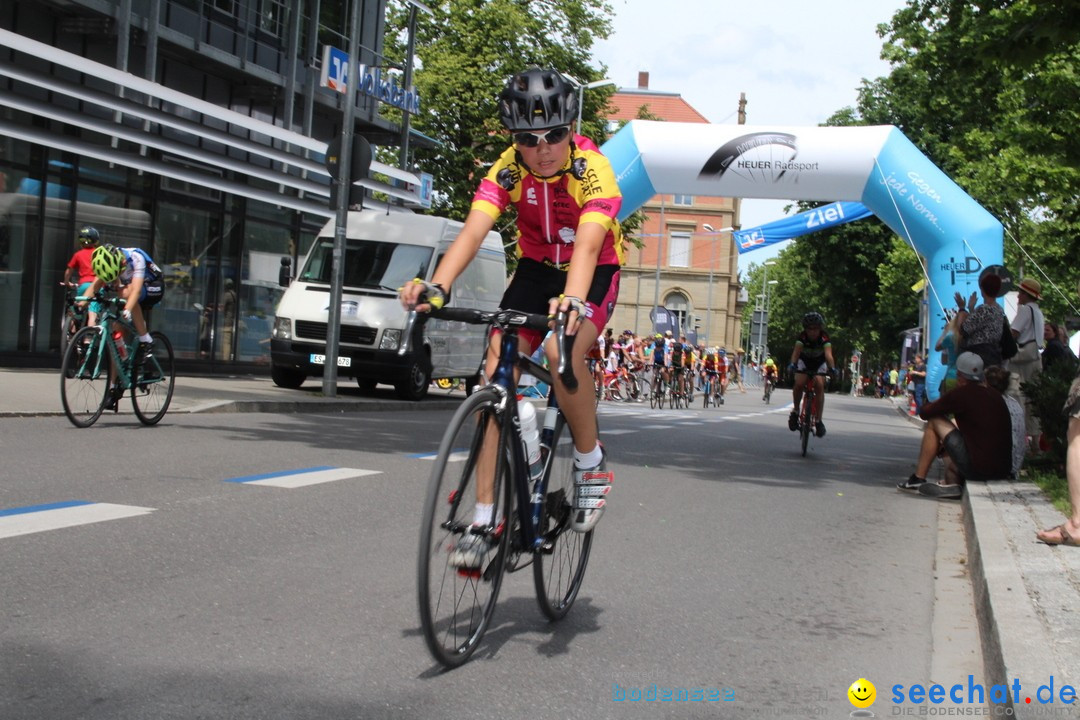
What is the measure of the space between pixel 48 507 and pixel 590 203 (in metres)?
3.72

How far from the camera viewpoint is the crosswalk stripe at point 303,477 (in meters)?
8.77

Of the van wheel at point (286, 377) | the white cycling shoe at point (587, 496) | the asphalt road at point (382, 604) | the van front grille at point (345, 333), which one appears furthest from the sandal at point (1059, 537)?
the van wheel at point (286, 377)

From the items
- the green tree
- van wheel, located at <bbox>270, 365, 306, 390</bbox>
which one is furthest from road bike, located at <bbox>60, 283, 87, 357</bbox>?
the green tree

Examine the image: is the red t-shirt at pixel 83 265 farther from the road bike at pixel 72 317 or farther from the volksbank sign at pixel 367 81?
the volksbank sign at pixel 367 81

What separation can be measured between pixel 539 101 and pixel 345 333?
16.3 m

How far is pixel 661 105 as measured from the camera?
110750 mm

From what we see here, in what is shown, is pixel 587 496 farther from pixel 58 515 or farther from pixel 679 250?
pixel 679 250

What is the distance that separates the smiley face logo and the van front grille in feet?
53.6

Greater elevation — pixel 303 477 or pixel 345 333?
pixel 345 333

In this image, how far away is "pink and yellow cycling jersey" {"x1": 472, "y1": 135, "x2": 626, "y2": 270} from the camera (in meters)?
4.95

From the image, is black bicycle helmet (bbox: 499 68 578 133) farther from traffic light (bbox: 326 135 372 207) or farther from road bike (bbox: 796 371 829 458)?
traffic light (bbox: 326 135 372 207)

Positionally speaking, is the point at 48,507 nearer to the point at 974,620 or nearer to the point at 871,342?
the point at 974,620

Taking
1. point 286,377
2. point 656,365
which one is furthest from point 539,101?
point 656,365

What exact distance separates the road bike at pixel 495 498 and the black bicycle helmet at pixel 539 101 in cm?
75
